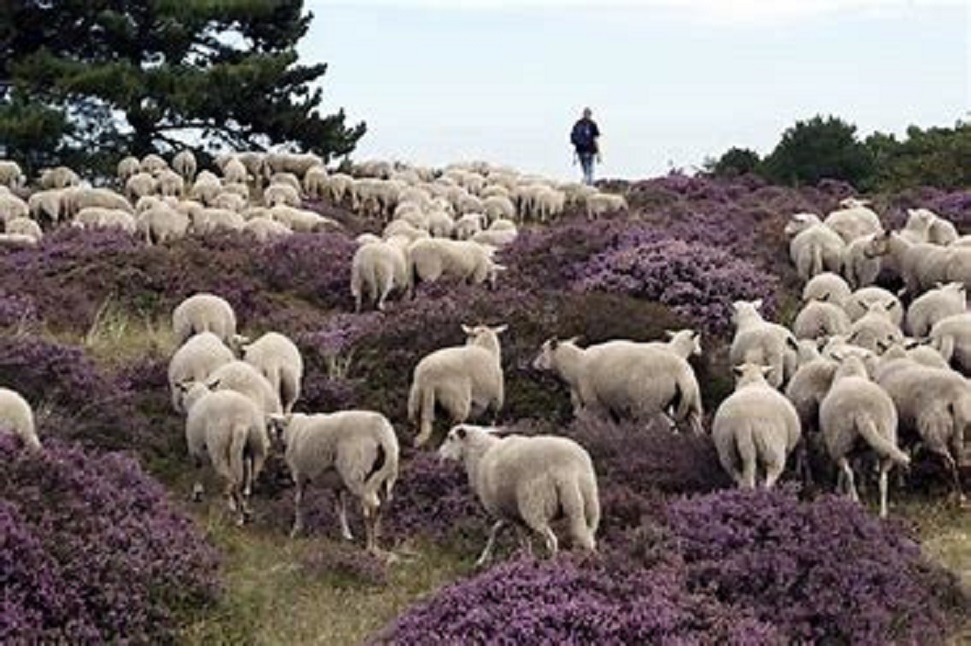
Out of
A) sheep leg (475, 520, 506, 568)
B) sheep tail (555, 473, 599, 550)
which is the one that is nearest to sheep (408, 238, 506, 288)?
sheep leg (475, 520, 506, 568)

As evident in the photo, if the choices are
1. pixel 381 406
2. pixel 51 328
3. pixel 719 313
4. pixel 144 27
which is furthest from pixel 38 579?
pixel 144 27

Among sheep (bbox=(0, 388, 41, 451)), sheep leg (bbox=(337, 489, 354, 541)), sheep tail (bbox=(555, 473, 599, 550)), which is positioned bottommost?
sheep leg (bbox=(337, 489, 354, 541))

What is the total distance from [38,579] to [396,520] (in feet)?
10.6

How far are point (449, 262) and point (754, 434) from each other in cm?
990

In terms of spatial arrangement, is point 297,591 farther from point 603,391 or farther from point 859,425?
point 859,425

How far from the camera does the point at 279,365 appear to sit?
13.7m

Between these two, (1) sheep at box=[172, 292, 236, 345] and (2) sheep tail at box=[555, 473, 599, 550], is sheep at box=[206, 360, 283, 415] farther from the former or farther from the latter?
(2) sheep tail at box=[555, 473, 599, 550]

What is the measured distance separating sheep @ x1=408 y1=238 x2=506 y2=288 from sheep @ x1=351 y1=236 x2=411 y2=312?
0.34 meters

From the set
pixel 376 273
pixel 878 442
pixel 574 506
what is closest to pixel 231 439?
pixel 574 506

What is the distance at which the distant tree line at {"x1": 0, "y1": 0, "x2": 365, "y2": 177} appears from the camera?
1314 inches

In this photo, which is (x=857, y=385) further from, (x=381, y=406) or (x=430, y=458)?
(x=381, y=406)

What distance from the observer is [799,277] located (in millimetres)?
20891

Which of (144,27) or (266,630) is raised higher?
(144,27)

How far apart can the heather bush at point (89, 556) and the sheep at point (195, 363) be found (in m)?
2.72
